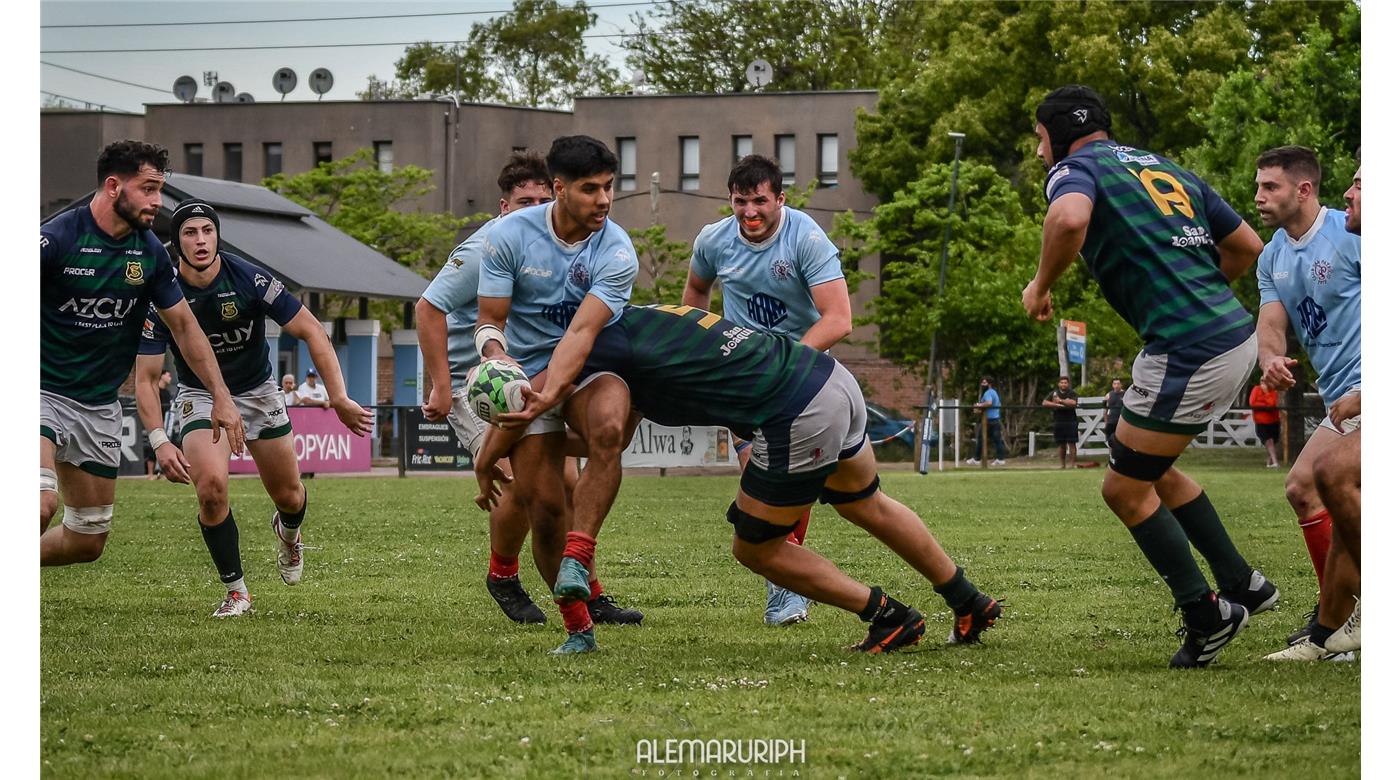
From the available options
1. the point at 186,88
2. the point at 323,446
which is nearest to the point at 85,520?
the point at 323,446

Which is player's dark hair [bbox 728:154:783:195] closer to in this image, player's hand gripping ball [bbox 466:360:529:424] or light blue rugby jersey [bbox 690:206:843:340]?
light blue rugby jersey [bbox 690:206:843:340]

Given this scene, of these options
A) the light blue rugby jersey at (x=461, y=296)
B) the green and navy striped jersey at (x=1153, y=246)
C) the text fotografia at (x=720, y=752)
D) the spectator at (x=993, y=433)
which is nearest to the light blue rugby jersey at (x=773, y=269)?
the light blue rugby jersey at (x=461, y=296)

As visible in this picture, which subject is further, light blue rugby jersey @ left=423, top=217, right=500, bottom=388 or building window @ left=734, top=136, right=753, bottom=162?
building window @ left=734, top=136, right=753, bottom=162

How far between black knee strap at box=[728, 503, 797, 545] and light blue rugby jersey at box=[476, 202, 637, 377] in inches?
46.8

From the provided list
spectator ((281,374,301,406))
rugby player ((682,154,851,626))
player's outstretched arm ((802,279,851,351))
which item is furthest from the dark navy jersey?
spectator ((281,374,301,406))

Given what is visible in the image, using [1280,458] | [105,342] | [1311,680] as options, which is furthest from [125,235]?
[1280,458]

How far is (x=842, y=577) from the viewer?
Result: 7.17 m

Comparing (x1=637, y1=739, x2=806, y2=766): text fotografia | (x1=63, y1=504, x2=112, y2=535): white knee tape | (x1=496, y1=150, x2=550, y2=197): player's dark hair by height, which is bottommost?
(x1=637, y1=739, x2=806, y2=766): text fotografia

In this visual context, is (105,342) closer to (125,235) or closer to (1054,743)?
(125,235)

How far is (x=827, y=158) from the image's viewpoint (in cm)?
5225

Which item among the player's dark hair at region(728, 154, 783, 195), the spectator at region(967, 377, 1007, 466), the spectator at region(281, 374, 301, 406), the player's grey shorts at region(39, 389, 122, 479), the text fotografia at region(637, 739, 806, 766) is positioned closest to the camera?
the text fotografia at region(637, 739, 806, 766)

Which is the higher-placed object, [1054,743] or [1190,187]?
[1190,187]

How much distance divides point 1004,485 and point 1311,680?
57.9 feet

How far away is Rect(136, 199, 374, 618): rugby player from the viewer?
9.02 meters
